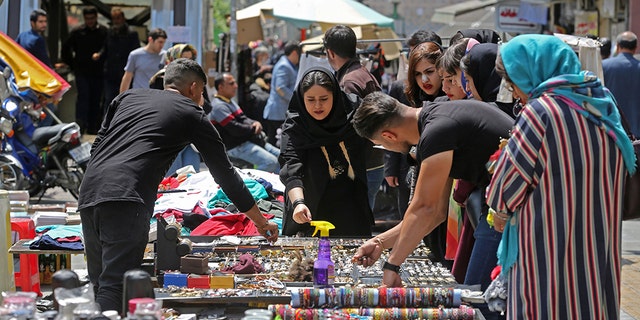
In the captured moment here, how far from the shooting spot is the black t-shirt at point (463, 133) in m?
4.24

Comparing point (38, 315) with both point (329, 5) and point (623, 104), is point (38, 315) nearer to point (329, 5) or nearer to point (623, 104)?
point (623, 104)

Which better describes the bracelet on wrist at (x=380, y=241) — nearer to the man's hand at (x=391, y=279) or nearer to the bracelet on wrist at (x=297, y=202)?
the man's hand at (x=391, y=279)

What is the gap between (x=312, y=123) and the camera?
6.09 metres

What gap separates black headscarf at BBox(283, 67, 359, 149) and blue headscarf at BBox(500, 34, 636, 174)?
2330mm

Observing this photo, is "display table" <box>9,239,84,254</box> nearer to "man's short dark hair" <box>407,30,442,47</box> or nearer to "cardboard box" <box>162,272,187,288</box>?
"cardboard box" <box>162,272,187,288</box>

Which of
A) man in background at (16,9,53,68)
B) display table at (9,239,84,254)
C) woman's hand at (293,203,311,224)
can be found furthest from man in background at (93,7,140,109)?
woman's hand at (293,203,311,224)

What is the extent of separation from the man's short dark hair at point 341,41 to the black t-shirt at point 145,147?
239cm

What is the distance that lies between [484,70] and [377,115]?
3.10 feet

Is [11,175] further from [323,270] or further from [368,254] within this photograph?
[323,270]

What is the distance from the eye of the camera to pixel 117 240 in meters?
4.65

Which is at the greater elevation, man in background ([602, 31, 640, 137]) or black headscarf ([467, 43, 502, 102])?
black headscarf ([467, 43, 502, 102])

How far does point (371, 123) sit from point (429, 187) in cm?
40

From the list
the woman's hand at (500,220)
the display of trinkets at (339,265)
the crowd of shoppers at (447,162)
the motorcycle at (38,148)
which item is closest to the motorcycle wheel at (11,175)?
the motorcycle at (38,148)

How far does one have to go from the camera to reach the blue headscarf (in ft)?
12.3
